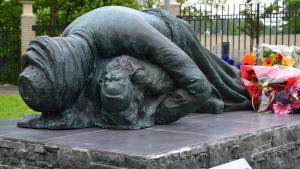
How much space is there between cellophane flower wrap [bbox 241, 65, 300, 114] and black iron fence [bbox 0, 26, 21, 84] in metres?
14.1

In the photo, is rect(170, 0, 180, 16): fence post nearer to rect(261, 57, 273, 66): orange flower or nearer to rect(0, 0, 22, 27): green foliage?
rect(0, 0, 22, 27): green foliage

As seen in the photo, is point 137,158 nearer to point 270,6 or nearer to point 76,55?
point 76,55

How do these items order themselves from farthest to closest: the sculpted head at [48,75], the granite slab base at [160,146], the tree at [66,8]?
the tree at [66,8] < the sculpted head at [48,75] < the granite slab base at [160,146]

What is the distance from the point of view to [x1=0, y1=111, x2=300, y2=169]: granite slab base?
125 inches

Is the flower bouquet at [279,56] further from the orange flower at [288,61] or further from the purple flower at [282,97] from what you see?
the purple flower at [282,97]

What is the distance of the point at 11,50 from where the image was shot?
18719 millimetres

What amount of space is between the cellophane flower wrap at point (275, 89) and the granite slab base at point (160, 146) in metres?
0.72

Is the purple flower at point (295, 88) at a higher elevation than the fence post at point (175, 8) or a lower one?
lower

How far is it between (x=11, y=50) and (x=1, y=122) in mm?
14579

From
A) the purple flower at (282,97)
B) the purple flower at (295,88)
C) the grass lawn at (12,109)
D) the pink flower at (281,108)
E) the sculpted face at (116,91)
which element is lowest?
the grass lawn at (12,109)

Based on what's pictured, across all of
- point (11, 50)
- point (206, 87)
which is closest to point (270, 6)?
point (11, 50)

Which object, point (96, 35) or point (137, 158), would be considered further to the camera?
point (96, 35)

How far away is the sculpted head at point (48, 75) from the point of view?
12.7 ft

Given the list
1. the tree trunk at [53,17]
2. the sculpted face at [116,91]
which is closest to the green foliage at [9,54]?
the tree trunk at [53,17]
